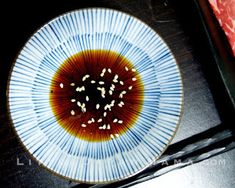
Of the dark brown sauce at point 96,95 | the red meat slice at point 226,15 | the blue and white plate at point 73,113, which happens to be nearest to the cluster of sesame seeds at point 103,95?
the dark brown sauce at point 96,95

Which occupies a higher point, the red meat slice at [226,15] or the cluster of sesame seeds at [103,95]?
the red meat slice at [226,15]

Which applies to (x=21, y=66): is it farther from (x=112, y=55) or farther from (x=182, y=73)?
(x=182, y=73)

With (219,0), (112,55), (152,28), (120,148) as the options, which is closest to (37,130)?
(120,148)

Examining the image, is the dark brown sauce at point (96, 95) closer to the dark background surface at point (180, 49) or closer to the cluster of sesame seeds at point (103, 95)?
the cluster of sesame seeds at point (103, 95)

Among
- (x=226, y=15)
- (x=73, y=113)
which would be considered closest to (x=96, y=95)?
(x=73, y=113)

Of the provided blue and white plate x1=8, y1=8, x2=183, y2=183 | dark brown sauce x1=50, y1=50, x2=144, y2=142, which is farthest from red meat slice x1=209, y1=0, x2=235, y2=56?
dark brown sauce x1=50, y1=50, x2=144, y2=142

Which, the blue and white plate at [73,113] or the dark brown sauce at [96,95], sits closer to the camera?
the blue and white plate at [73,113]
